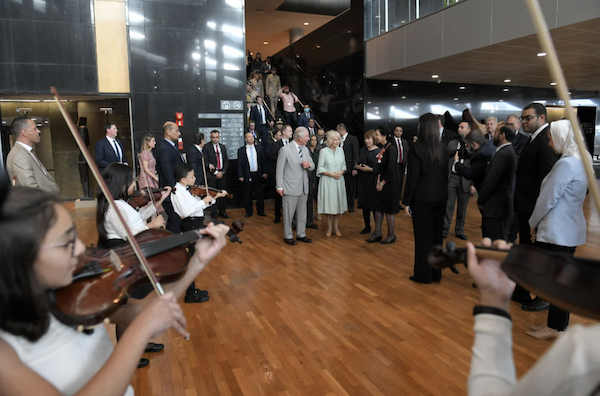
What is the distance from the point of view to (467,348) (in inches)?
111

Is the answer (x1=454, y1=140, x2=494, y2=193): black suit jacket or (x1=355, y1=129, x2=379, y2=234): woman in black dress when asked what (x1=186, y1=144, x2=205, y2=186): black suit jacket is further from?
(x1=454, y1=140, x2=494, y2=193): black suit jacket

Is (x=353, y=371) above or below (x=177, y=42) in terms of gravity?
below

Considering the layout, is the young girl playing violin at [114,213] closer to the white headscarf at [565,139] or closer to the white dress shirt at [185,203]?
the white dress shirt at [185,203]

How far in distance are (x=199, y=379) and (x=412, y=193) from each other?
104 inches

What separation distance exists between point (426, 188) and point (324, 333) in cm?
181

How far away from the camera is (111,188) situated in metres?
2.53

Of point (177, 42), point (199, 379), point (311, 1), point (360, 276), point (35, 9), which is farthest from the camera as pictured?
point (311, 1)

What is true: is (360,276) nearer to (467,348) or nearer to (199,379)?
(467,348)

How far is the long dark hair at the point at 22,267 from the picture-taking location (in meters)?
0.84

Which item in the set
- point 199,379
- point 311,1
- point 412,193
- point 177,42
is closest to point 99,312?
point 199,379

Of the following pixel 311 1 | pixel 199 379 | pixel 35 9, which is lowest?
pixel 199 379

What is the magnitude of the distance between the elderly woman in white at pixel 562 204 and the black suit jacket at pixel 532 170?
17.0 inches

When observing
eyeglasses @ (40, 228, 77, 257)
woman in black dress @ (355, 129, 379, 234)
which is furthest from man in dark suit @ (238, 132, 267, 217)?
eyeglasses @ (40, 228, 77, 257)

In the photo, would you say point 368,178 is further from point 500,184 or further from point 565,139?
point 565,139
